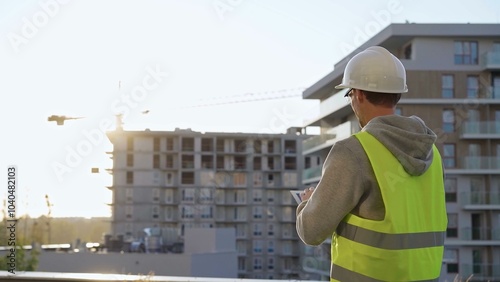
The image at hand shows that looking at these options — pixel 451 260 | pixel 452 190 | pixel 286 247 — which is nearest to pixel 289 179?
pixel 286 247

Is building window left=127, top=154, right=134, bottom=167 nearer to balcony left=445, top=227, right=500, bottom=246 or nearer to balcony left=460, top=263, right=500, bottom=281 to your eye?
balcony left=445, top=227, right=500, bottom=246

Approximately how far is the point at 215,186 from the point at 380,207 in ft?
228

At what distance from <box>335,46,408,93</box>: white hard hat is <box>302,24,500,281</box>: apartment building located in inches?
1276

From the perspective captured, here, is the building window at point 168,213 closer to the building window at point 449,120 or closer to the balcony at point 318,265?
the balcony at point 318,265

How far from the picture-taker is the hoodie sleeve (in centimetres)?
193

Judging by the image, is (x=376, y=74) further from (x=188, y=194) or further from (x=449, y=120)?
(x=188, y=194)

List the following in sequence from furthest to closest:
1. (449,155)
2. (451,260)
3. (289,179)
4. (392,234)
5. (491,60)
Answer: (289,179) → (449,155) → (491,60) → (451,260) → (392,234)

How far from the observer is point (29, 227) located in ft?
202

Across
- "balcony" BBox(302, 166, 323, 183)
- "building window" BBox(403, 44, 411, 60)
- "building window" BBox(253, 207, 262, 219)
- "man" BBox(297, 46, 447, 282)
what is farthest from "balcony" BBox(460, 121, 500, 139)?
"building window" BBox(253, 207, 262, 219)

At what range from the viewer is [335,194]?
1939mm

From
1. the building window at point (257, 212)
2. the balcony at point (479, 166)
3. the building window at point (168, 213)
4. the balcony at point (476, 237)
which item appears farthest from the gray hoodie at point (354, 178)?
the building window at point (168, 213)

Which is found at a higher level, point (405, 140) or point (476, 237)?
point (405, 140)

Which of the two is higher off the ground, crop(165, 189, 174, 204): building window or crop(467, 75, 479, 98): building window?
crop(467, 75, 479, 98): building window

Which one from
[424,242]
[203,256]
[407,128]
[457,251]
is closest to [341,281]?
[424,242]
